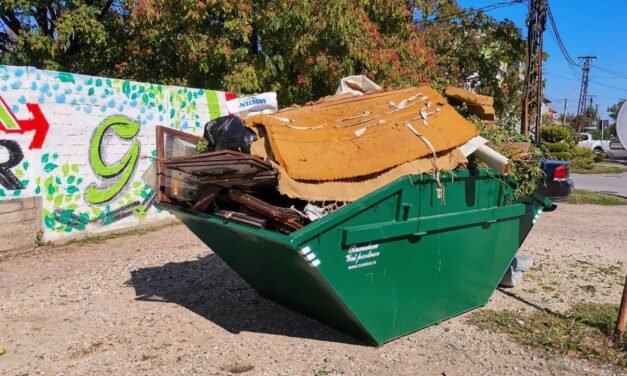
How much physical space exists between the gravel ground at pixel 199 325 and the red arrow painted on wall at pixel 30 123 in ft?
5.21

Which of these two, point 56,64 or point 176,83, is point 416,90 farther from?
point 56,64

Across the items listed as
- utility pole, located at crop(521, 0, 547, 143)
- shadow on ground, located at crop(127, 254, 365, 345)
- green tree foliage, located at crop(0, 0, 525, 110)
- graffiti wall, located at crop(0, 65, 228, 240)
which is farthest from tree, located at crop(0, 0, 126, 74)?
utility pole, located at crop(521, 0, 547, 143)

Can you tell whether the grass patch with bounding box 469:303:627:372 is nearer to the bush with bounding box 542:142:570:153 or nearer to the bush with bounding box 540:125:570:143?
the bush with bounding box 542:142:570:153

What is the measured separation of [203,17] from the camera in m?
10.5

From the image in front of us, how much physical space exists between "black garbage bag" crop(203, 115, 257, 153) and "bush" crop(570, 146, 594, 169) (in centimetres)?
2585

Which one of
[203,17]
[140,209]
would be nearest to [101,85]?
[140,209]

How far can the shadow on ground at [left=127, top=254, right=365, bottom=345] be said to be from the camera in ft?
15.5

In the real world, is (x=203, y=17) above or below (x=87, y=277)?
above

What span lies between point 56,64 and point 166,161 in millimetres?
10414

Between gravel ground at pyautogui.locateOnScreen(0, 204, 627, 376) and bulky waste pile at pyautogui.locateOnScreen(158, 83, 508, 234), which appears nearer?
bulky waste pile at pyautogui.locateOnScreen(158, 83, 508, 234)

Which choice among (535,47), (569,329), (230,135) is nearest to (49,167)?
(230,135)

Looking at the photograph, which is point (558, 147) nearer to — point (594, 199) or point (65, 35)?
point (594, 199)

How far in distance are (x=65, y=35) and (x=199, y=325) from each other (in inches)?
405

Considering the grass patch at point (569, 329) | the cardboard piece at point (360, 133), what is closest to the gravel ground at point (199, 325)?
the grass patch at point (569, 329)
